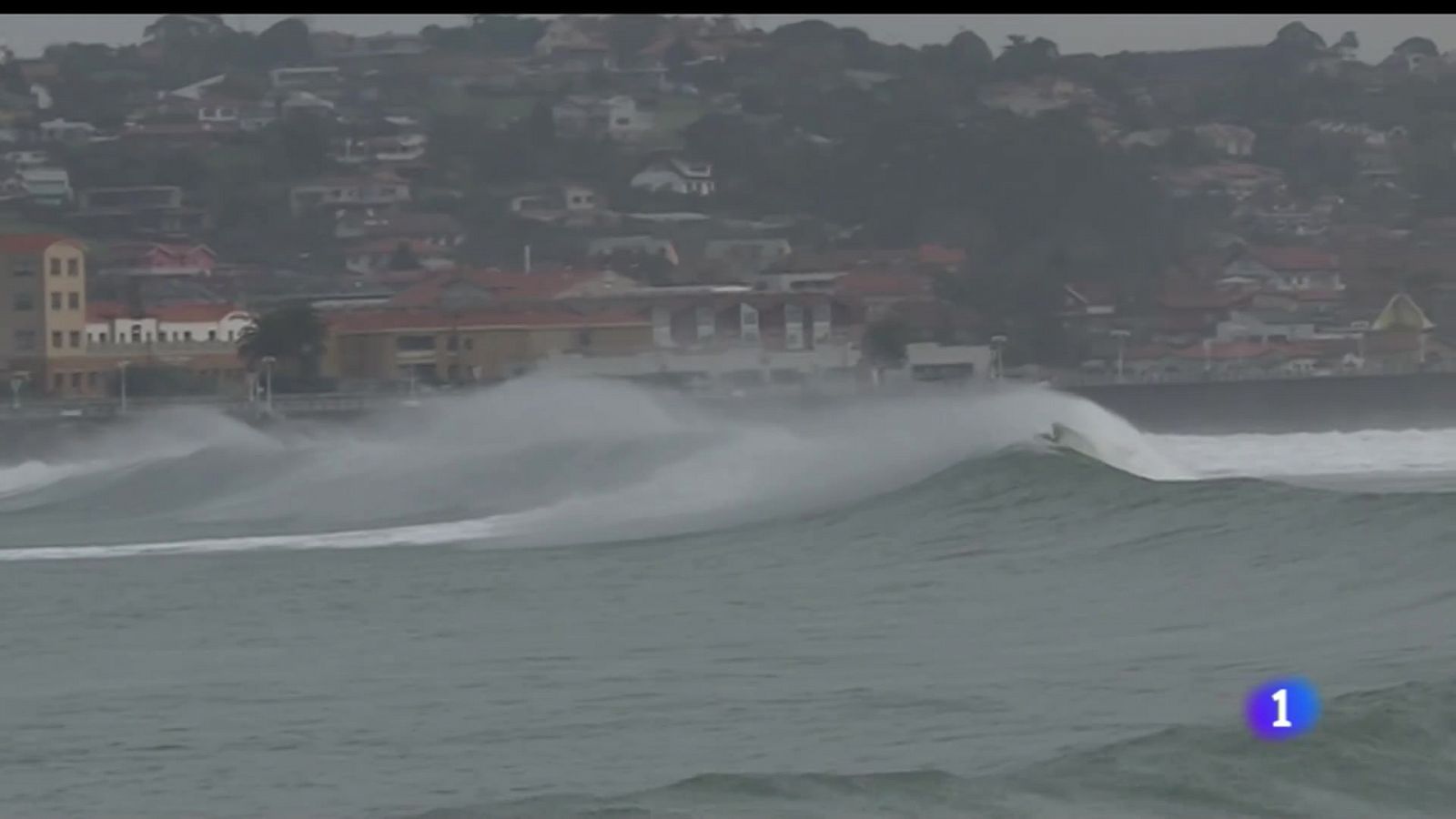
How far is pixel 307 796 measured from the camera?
7.35 metres

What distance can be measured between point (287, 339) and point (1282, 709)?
150ft

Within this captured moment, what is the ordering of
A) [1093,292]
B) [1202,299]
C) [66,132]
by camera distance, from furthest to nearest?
[66,132] → [1093,292] → [1202,299]

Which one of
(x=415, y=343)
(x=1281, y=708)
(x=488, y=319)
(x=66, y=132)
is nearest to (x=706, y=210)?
(x=488, y=319)

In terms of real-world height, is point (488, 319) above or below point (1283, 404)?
above

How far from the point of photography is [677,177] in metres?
64.4

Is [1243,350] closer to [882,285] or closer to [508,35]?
[882,285]

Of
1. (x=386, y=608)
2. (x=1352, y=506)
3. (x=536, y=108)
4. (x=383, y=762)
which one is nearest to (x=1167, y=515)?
(x=1352, y=506)

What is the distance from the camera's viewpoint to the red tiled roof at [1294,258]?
5694 cm

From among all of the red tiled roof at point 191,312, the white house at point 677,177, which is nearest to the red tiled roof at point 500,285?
the red tiled roof at point 191,312

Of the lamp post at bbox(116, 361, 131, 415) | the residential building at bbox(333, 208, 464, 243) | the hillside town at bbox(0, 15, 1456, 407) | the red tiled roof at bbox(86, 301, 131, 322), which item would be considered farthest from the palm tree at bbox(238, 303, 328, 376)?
the residential building at bbox(333, 208, 464, 243)

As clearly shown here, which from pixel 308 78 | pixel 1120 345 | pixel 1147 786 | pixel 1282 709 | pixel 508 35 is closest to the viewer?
pixel 1147 786

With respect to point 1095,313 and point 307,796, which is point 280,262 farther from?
point 307,796

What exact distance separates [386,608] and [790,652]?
337cm

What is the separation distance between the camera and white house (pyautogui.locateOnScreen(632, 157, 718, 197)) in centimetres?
6353
